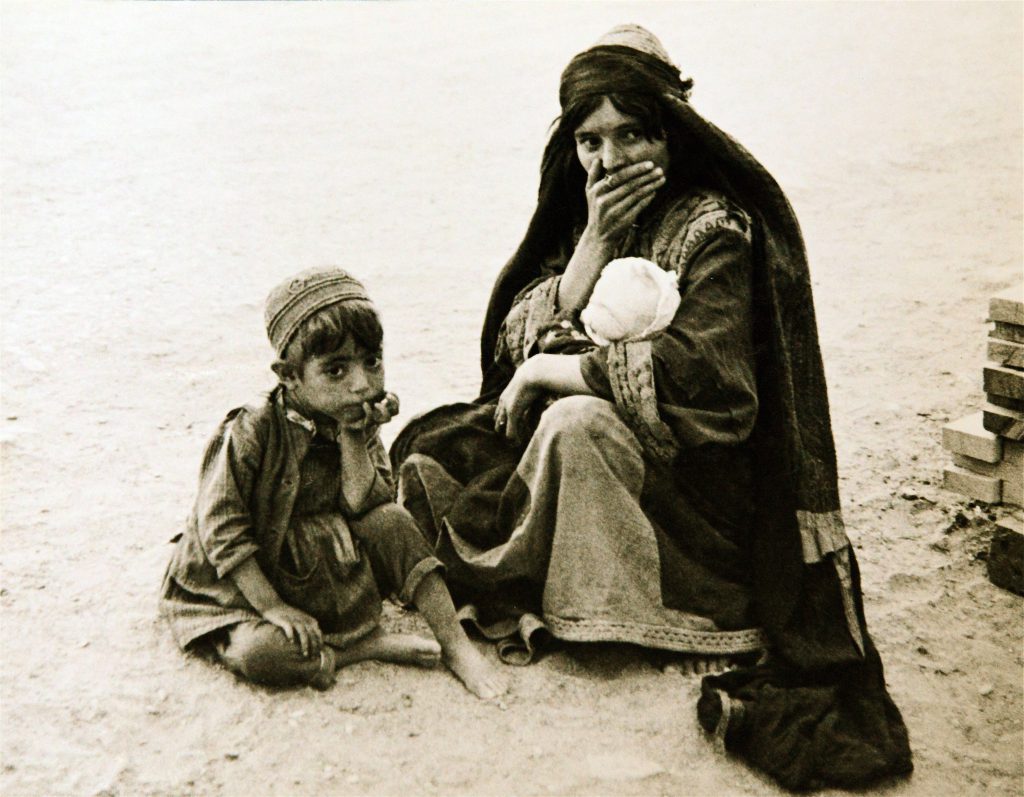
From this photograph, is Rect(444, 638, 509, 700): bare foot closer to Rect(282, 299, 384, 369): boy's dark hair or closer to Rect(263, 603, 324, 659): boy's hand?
Rect(263, 603, 324, 659): boy's hand

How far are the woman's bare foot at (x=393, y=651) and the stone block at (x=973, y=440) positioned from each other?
6.89 ft

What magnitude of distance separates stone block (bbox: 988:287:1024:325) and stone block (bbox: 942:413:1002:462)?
0.40 m

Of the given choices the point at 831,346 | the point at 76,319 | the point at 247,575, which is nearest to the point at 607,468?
the point at 247,575

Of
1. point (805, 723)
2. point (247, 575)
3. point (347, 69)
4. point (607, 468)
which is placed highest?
point (347, 69)

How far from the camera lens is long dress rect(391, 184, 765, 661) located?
3.64 metres

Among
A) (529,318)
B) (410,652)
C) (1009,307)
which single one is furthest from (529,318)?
(1009,307)

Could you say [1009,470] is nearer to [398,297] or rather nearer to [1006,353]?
[1006,353]

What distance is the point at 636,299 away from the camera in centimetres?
368

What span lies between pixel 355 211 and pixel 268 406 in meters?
5.36

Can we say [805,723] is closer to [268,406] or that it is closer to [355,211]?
[268,406]

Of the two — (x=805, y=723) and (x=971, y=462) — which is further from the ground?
(x=971, y=462)

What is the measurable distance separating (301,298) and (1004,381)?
2438mm

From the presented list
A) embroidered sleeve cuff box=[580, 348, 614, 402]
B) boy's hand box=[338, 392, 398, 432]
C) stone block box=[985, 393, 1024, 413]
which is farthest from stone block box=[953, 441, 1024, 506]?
boy's hand box=[338, 392, 398, 432]

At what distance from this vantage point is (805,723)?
3.46m
